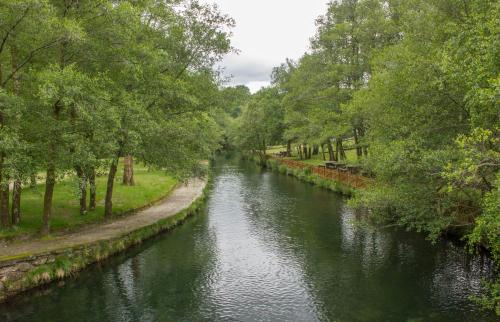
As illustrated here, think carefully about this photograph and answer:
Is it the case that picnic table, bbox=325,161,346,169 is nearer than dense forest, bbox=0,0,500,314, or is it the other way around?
dense forest, bbox=0,0,500,314

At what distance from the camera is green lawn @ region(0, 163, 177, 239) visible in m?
20.8

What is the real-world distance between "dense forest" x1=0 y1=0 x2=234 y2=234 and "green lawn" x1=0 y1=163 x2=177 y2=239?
0.72 meters

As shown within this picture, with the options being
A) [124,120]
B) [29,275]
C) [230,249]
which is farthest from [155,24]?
[29,275]

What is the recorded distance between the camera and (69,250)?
19125 millimetres

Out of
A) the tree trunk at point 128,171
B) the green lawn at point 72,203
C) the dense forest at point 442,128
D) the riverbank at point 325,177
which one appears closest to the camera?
the dense forest at point 442,128

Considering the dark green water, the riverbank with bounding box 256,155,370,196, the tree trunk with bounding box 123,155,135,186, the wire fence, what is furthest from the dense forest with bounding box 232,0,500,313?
the tree trunk with bounding box 123,155,135,186

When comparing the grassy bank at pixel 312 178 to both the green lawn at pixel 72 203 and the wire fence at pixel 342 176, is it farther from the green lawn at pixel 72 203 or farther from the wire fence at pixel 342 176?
the green lawn at pixel 72 203

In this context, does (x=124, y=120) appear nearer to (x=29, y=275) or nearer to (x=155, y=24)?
(x=29, y=275)

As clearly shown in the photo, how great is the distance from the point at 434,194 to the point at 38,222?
2047 cm

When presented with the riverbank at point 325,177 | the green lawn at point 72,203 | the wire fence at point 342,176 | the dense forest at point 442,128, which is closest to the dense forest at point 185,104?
the dense forest at point 442,128

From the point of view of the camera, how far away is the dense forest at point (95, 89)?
17.3 m

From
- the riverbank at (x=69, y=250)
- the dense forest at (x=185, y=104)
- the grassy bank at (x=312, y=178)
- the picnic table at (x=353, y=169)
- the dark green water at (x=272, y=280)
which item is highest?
the dense forest at (x=185, y=104)

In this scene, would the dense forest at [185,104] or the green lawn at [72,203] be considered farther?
the green lawn at [72,203]

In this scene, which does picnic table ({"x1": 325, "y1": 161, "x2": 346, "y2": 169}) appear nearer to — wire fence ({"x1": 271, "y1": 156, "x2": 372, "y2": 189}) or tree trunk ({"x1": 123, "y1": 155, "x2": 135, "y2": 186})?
wire fence ({"x1": 271, "y1": 156, "x2": 372, "y2": 189})
